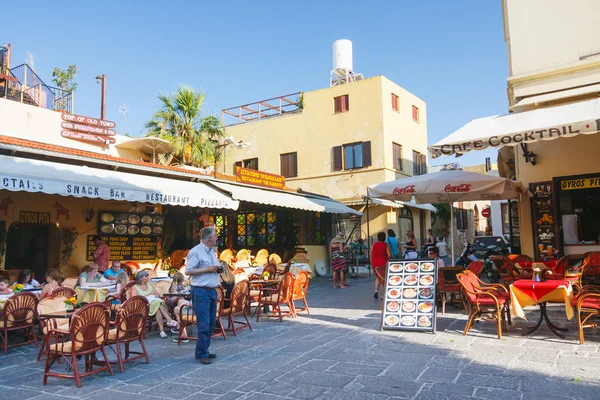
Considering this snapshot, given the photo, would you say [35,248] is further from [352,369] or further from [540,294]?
[540,294]

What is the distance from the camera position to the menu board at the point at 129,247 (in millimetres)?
11391

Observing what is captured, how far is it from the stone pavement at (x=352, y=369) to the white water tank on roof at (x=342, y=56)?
18859 mm

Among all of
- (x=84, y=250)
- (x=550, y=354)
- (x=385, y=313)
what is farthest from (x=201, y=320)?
(x=84, y=250)

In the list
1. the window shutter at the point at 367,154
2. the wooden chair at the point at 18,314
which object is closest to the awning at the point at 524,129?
the wooden chair at the point at 18,314

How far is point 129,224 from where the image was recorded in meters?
12.0

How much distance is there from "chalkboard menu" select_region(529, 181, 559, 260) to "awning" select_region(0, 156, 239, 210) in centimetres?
681

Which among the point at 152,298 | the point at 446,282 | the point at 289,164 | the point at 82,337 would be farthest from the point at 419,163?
the point at 82,337

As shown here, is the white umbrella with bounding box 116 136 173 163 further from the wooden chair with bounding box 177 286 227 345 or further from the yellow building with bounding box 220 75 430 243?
the wooden chair with bounding box 177 286 227 345

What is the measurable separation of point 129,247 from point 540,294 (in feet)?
31.8

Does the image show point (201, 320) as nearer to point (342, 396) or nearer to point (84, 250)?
point (342, 396)

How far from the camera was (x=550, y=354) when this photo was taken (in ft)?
17.1

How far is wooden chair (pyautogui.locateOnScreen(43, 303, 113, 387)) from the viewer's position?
4.59 meters

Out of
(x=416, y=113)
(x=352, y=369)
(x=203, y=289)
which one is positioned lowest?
(x=352, y=369)

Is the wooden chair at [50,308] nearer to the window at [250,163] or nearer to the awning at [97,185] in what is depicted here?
the awning at [97,185]
